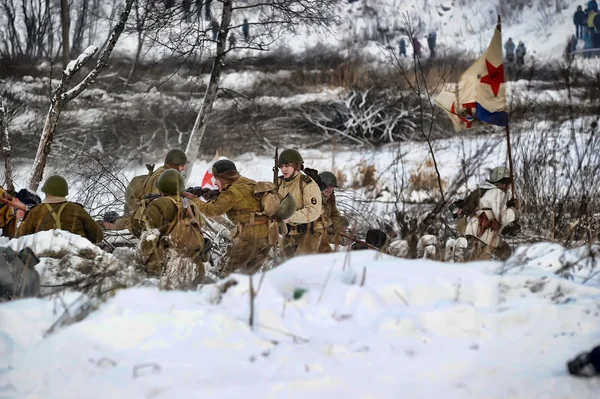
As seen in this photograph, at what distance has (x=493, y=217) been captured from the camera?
678cm

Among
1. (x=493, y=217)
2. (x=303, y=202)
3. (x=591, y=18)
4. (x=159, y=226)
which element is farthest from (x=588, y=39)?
(x=159, y=226)

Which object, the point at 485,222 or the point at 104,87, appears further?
the point at 104,87

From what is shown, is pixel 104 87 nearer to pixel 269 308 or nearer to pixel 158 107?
pixel 158 107

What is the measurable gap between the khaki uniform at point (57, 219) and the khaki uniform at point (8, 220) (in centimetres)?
73

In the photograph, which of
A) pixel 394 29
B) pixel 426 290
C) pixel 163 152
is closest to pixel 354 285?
pixel 426 290

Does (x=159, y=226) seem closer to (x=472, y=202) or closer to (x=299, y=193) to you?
(x=299, y=193)

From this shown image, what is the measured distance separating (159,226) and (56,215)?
0.88m

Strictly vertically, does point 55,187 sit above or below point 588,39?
below

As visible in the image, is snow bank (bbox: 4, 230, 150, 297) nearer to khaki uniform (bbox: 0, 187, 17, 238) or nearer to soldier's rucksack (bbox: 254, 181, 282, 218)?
khaki uniform (bbox: 0, 187, 17, 238)

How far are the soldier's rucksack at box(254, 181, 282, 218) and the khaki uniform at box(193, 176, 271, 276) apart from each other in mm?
51

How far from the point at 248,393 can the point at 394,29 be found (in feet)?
99.0

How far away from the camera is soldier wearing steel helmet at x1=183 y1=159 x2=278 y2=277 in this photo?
636 cm

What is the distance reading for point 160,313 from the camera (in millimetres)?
3133

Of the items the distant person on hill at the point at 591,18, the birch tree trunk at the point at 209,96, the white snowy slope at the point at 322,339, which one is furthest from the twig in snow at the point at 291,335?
the distant person on hill at the point at 591,18
